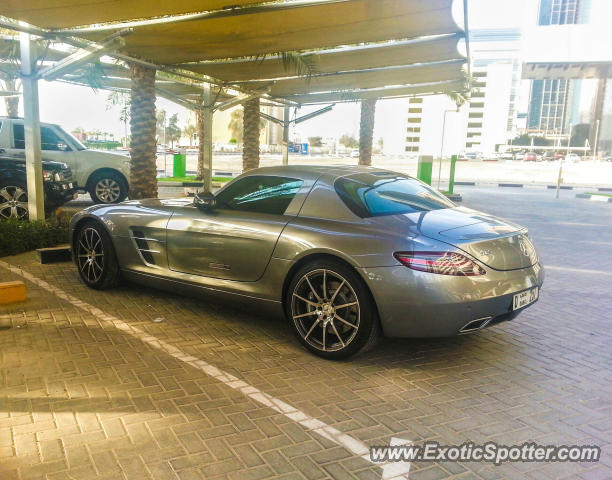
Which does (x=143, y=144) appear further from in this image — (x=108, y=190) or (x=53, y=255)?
(x=53, y=255)

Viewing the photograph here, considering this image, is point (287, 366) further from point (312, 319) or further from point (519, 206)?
point (519, 206)

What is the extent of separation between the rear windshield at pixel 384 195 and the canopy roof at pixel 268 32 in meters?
3.16

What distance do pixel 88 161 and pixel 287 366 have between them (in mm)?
9422

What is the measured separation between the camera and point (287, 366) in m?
4.07

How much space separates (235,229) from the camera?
15.3ft

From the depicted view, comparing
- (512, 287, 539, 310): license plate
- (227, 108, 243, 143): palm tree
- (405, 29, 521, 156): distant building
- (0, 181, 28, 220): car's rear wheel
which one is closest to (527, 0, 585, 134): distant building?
(405, 29, 521, 156): distant building

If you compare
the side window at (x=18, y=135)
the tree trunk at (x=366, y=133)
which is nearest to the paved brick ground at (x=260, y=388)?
the side window at (x=18, y=135)

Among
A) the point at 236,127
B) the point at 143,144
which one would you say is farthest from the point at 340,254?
the point at 236,127

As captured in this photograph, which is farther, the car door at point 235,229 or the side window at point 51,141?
the side window at point 51,141

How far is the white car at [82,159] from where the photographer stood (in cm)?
1079

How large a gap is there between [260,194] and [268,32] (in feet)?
14.5

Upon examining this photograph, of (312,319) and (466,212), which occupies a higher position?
(466,212)

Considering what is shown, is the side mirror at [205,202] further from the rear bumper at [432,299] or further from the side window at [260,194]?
the rear bumper at [432,299]

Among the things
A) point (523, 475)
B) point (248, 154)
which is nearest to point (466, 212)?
point (523, 475)
